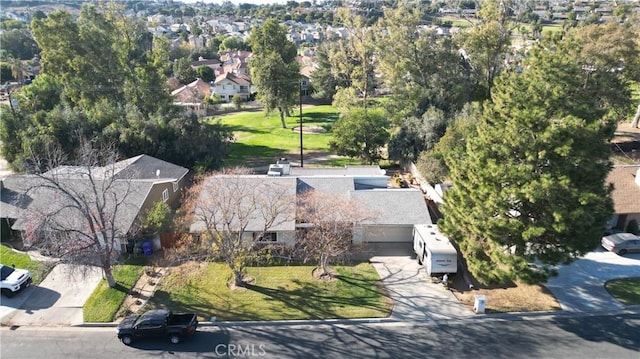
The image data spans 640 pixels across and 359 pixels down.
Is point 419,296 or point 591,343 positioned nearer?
point 591,343

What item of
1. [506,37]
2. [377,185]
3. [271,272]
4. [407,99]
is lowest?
[271,272]

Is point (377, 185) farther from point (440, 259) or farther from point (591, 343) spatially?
point (591, 343)

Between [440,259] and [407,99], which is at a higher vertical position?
[407,99]

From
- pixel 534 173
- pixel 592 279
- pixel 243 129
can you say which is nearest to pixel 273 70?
pixel 243 129

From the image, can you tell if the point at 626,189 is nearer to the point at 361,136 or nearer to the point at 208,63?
the point at 361,136

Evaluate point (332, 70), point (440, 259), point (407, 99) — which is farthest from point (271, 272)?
point (332, 70)

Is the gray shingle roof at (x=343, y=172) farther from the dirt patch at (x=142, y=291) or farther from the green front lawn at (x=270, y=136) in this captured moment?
the dirt patch at (x=142, y=291)
